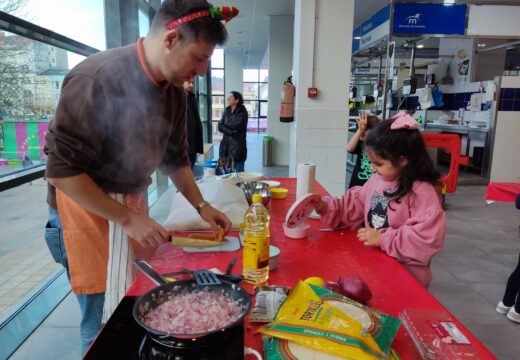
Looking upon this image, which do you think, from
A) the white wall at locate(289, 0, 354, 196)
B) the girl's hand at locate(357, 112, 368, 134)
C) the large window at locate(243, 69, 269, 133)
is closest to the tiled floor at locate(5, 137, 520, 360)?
the girl's hand at locate(357, 112, 368, 134)

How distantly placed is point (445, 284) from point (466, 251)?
2.68 feet

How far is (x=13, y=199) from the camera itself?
3.43 metres

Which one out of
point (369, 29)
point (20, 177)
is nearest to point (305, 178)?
point (20, 177)

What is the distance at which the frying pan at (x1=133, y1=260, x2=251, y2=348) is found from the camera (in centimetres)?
58

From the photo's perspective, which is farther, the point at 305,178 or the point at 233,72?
the point at 233,72

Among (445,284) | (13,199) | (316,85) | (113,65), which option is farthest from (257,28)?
(113,65)

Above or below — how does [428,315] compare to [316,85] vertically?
below

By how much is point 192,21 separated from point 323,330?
79cm

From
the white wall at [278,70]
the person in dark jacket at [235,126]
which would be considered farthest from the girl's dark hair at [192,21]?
the white wall at [278,70]

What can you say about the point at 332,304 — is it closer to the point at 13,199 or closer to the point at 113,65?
the point at 113,65

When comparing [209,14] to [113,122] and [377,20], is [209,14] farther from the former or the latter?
[377,20]

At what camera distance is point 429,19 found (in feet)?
17.0

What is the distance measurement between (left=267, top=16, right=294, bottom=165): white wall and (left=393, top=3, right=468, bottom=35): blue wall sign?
2688 mm

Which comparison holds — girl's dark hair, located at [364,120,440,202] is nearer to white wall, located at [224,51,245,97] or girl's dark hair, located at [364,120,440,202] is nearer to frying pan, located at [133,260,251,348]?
frying pan, located at [133,260,251,348]
